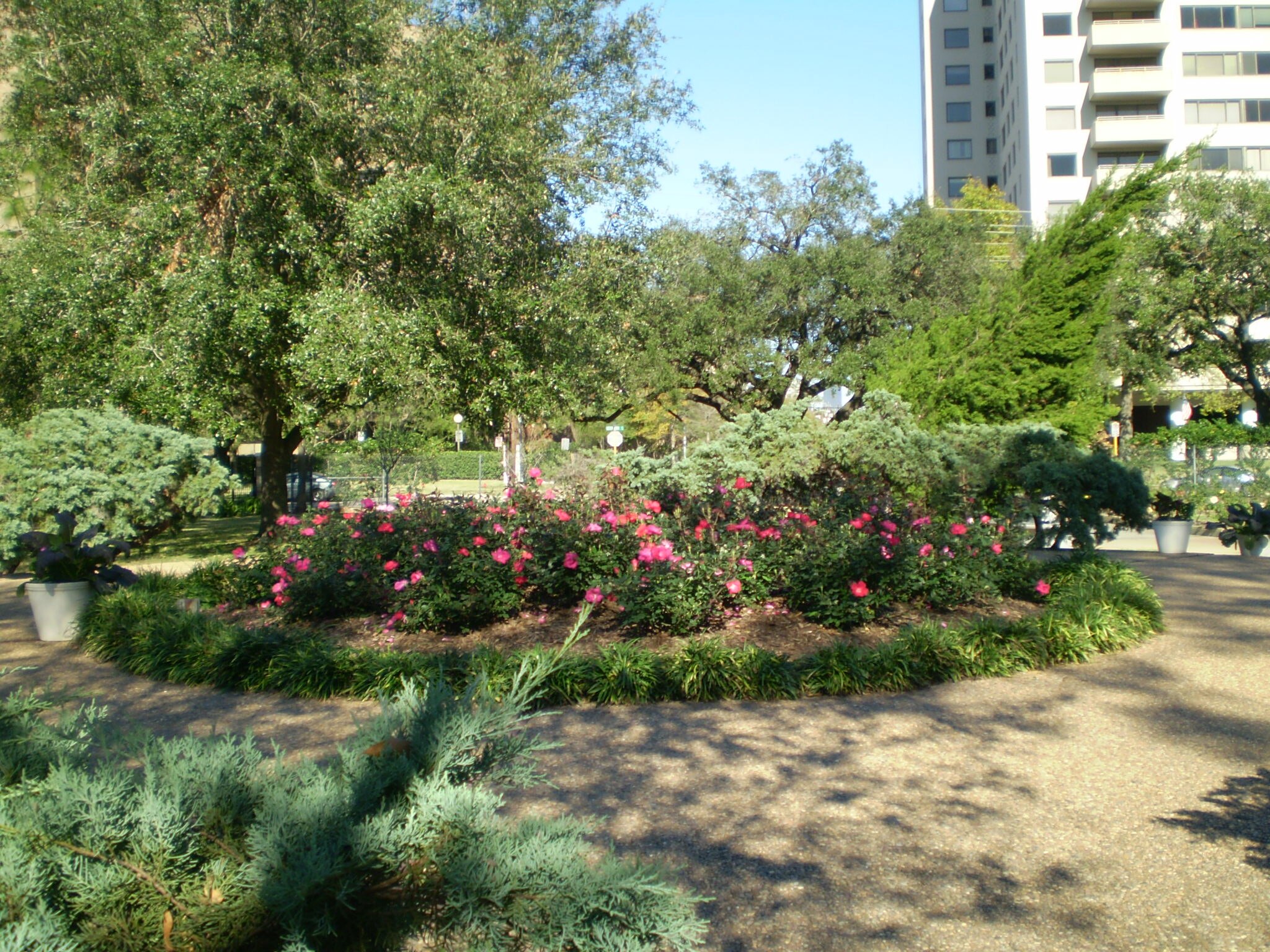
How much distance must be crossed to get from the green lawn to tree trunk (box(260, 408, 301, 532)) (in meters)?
0.75

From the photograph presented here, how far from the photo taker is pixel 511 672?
6016mm

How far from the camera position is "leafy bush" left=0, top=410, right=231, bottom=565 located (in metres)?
10.4

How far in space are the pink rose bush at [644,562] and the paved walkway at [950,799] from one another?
1332 mm

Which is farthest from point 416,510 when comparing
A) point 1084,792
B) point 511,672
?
point 1084,792

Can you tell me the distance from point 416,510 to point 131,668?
2568 mm

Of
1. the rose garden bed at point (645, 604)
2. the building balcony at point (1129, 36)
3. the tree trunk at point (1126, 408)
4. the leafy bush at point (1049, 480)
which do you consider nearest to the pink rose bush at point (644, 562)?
the rose garden bed at point (645, 604)

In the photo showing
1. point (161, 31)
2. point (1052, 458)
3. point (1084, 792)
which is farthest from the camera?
point (161, 31)

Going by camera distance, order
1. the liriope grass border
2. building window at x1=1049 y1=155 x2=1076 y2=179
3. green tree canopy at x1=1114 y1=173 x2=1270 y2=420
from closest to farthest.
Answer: the liriope grass border → green tree canopy at x1=1114 y1=173 x2=1270 y2=420 → building window at x1=1049 y1=155 x2=1076 y2=179

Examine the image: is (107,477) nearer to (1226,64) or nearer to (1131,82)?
(1131,82)

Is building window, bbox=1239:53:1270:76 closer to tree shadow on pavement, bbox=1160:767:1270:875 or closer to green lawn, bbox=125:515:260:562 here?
green lawn, bbox=125:515:260:562

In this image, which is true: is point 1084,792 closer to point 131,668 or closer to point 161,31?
point 131,668

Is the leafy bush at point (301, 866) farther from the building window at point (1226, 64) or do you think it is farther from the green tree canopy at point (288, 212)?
the building window at point (1226, 64)

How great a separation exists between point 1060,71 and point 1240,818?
50061 mm

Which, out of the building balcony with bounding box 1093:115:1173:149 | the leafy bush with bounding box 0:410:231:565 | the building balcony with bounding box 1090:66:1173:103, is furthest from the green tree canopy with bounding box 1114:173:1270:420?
the leafy bush with bounding box 0:410:231:565
